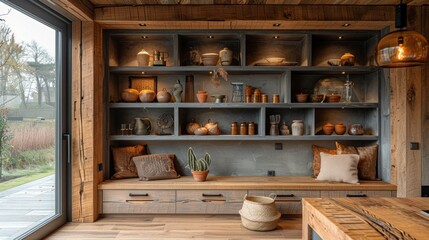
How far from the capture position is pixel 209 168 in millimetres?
3971

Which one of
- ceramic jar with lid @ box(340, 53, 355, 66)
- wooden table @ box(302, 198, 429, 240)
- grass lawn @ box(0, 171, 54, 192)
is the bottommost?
wooden table @ box(302, 198, 429, 240)

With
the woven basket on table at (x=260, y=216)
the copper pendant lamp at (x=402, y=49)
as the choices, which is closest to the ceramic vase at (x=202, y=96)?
the woven basket on table at (x=260, y=216)

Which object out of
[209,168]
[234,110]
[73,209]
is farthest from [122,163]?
[234,110]

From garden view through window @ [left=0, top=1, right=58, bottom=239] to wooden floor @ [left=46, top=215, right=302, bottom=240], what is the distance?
0.43 m

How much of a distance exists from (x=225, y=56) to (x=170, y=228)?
2084mm

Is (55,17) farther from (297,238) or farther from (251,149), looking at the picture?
(297,238)

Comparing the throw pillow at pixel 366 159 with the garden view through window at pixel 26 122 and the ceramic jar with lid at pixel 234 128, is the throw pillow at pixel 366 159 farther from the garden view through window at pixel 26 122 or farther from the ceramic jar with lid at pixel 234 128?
the garden view through window at pixel 26 122

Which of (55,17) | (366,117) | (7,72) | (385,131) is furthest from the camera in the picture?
(366,117)

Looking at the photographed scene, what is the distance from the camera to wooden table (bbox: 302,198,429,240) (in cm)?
146

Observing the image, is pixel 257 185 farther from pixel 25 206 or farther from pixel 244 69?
pixel 25 206

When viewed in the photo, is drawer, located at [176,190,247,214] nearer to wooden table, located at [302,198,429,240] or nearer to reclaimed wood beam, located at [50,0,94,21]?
wooden table, located at [302,198,429,240]

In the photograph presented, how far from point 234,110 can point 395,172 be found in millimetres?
2022

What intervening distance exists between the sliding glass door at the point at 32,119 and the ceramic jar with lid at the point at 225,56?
70.2 inches

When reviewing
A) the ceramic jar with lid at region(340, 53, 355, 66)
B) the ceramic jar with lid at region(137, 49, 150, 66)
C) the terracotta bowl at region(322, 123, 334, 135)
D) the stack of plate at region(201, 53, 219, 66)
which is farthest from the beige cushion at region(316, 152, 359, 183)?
the ceramic jar with lid at region(137, 49, 150, 66)
